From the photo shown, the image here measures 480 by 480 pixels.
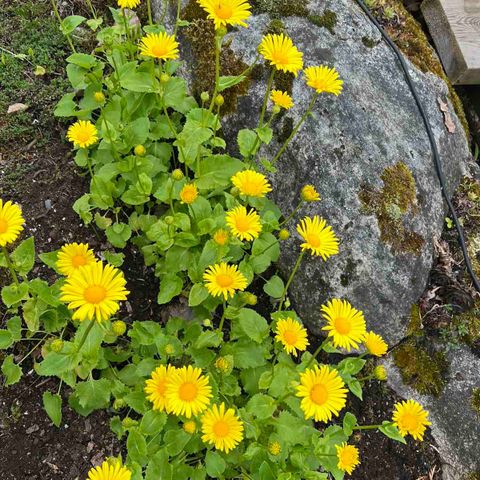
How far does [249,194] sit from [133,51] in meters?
1.14

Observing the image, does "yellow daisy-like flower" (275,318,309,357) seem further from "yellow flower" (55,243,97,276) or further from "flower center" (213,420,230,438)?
"yellow flower" (55,243,97,276)

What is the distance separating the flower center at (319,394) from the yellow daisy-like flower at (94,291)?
0.75 metres

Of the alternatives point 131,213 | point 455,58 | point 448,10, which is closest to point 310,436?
point 131,213

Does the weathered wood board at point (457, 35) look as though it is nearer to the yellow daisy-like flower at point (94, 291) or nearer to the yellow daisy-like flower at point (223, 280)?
the yellow daisy-like flower at point (223, 280)

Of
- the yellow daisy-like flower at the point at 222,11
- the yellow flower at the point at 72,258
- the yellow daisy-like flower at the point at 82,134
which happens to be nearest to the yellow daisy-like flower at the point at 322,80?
the yellow daisy-like flower at the point at 222,11

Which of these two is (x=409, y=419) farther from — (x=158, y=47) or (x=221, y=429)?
(x=158, y=47)

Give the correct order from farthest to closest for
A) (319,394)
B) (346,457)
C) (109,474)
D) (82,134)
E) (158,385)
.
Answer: (82,134) → (346,457) → (158,385) → (319,394) → (109,474)

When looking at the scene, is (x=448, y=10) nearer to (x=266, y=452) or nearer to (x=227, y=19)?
(x=227, y=19)

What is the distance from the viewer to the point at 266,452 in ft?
7.50

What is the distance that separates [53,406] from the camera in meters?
2.43

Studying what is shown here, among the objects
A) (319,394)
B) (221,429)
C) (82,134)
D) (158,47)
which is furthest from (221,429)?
(158,47)

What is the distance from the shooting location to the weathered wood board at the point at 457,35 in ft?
13.7

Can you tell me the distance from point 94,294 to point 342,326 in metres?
0.93

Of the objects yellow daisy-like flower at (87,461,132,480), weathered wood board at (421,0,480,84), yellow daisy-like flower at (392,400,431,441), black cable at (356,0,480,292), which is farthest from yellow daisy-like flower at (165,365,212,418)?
weathered wood board at (421,0,480,84)
